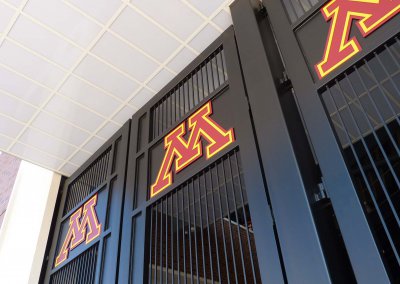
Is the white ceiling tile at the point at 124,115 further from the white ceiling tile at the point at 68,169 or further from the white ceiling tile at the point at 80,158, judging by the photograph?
the white ceiling tile at the point at 68,169

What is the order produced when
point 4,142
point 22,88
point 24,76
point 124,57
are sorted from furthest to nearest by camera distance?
point 4,142 < point 22,88 < point 24,76 < point 124,57

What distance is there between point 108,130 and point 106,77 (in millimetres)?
758

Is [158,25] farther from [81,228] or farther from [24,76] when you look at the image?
[81,228]

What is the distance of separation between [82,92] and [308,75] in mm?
2407

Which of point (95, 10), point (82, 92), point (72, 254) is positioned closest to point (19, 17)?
point (95, 10)

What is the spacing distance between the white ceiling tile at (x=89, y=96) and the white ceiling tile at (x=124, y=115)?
7 cm

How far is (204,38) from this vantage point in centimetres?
323

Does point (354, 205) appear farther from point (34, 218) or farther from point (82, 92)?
point (34, 218)

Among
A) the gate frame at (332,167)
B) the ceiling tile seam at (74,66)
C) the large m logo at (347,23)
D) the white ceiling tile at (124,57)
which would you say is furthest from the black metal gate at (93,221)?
the large m logo at (347,23)

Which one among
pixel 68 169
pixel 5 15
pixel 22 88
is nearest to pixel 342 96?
pixel 5 15

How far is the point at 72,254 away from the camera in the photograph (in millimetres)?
3674

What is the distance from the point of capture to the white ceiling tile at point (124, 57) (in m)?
3.26

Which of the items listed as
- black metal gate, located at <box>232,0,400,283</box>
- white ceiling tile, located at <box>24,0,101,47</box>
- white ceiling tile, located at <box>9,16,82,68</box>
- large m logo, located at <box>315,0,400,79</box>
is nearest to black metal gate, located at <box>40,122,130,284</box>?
white ceiling tile, located at <box>9,16,82,68</box>

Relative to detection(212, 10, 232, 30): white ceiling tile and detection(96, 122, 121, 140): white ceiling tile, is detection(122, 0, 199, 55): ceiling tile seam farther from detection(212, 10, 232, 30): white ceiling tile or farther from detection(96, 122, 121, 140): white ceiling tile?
detection(96, 122, 121, 140): white ceiling tile
